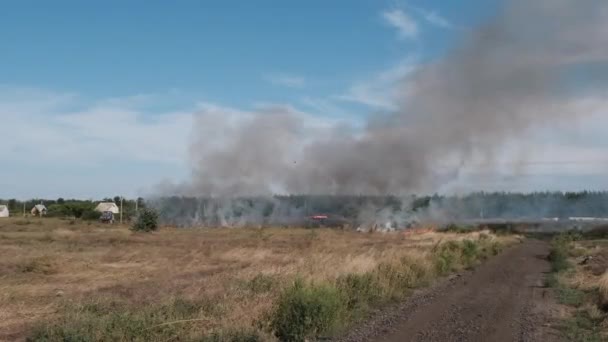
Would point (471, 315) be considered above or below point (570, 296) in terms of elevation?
above

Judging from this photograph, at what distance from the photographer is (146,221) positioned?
8362 cm

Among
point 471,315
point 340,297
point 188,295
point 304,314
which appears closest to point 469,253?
point 471,315

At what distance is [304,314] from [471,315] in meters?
6.80

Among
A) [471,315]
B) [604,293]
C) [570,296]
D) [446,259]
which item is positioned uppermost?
[446,259]

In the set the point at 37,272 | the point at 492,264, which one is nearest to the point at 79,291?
the point at 37,272

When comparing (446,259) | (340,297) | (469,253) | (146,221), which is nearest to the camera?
(340,297)

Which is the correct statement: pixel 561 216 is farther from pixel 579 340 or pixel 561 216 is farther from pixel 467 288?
pixel 579 340

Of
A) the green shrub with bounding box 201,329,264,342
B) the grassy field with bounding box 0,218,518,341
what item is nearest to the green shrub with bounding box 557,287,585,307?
the grassy field with bounding box 0,218,518,341

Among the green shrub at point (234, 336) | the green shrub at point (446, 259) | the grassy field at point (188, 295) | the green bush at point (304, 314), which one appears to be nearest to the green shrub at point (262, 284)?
the grassy field at point (188, 295)

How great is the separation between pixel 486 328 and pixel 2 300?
15285 millimetres

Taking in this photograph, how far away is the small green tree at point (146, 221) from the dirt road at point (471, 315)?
57.4 meters

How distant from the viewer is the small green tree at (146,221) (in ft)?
270

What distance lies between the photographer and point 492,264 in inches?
1784

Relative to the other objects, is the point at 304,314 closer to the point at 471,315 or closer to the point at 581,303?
the point at 471,315
